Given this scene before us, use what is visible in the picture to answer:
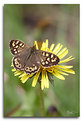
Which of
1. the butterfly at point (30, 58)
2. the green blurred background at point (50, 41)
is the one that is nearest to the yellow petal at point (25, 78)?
the butterfly at point (30, 58)

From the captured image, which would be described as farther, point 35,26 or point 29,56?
point 35,26

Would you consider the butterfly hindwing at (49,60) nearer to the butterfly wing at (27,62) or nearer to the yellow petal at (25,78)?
the butterfly wing at (27,62)

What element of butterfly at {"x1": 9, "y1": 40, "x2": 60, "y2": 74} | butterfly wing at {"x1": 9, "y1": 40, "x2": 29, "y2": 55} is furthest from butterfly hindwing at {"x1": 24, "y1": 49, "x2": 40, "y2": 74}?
butterfly wing at {"x1": 9, "y1": 40, "x2": 29, "y2": 55}

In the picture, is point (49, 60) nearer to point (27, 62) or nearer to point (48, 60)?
point (48, 60)

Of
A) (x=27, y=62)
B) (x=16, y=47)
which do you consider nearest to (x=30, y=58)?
(x=27, y=62)
